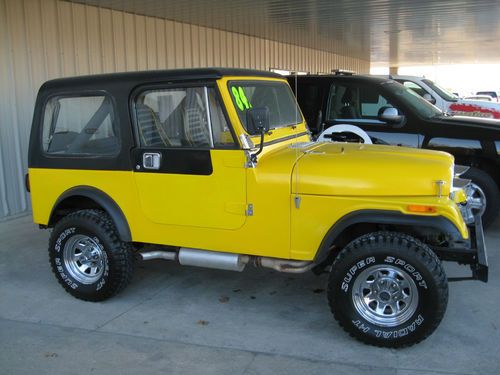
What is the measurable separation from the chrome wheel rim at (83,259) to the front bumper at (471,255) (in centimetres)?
285

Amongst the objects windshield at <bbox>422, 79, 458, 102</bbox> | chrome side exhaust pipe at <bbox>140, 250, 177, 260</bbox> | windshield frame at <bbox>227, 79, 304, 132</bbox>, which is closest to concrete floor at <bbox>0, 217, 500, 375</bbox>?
chrome side exhaust pipe at <bbox>140, 250, 177, 260</bbox>

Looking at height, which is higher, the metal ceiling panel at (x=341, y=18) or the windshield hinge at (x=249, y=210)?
the metal ceiling panel at (x=341, y=18)

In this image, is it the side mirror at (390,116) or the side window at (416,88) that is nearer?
the side mirror at (390,116)

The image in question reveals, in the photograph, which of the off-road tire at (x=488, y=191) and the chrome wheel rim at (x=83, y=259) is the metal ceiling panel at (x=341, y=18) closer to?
the off-road tire at (x=488, y=191)

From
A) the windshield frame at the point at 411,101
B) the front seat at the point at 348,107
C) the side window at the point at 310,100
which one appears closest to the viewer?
the windshield frame at the point at 411,101

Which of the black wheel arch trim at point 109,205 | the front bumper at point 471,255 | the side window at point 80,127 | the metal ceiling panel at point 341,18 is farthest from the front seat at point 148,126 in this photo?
the metal ceiling panel at point 341,18

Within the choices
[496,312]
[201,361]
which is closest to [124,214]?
[201,361]

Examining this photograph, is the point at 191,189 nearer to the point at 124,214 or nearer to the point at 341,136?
the point at 124,214

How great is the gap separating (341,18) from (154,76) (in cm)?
828

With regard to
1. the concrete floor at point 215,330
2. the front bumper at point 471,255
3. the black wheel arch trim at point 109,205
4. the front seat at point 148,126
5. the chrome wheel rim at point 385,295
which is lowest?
the concrete floor at point 215,330

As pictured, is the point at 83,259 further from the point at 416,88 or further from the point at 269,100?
the point at 416,88

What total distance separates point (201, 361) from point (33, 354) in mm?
1235

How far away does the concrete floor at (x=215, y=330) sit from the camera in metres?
3.45

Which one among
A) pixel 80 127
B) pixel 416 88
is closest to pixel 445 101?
pixel 416 88
